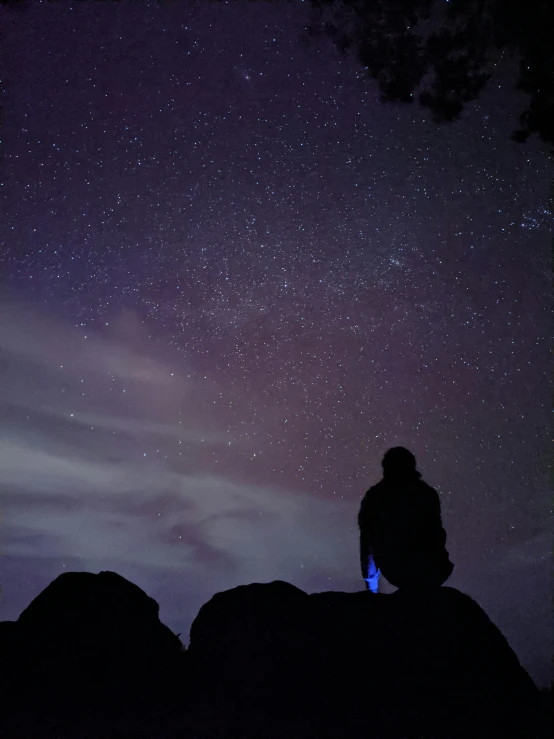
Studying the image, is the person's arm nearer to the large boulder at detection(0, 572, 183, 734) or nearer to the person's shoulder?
the person's shoulder

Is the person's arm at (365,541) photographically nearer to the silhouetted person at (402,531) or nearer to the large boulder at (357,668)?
the silhouetted person at (402,531)

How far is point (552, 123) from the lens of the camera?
8.22 metres

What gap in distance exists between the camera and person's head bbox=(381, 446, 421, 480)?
518 cm

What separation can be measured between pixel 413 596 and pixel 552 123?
7.00m

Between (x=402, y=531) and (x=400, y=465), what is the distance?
0.58m

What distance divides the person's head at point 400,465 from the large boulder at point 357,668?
0.98 meters

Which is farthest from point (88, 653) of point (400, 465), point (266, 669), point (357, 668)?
point (400, 465)

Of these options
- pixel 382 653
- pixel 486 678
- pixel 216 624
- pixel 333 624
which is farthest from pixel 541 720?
pixel 216 624

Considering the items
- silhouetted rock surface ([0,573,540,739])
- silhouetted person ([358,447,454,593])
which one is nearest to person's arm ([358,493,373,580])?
silhouetted person ([358,447,454,593])

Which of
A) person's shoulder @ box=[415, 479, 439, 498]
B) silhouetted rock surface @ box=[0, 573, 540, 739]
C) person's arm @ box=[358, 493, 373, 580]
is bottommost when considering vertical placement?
silhouetted rock surface @ box=[0, 573, 540, 739]

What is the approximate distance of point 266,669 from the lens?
456 centimetres

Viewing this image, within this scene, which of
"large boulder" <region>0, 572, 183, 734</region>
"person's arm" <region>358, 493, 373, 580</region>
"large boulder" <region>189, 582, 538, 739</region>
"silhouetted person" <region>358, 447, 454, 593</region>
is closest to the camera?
"large boulder" <region>189, 582, 538, 739</region>

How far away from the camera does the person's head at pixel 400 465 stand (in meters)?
5.18

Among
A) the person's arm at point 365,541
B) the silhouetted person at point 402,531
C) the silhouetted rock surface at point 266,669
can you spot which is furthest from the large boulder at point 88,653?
the silhouetted person at point 402,531
